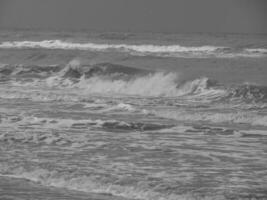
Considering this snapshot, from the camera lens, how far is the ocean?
723 cm

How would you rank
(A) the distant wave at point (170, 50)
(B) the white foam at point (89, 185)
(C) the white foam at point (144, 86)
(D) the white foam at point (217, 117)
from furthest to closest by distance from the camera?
(A) the distant wave at point (170, 50) → (C) the white foam at point (144, 86) → (D) the white foam at point (217, 117) → (B) the white foam at point (89, 185)

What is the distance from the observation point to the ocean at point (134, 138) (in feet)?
23.7

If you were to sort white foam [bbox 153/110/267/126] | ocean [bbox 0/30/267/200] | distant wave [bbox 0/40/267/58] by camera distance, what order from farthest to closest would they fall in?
distant wave [bbox 0/40/267/58], white foam [bbox 153/110/267/126], ocean [bbox 0/30/267/200]

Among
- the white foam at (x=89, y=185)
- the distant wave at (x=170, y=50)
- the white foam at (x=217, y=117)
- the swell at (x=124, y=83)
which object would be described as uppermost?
the white foam at (x=89, y=185)

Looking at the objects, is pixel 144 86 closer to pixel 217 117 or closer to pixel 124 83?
pixel 124 83

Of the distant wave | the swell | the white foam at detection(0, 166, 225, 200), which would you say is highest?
the white foam at detection(0, 166, 225, 200)

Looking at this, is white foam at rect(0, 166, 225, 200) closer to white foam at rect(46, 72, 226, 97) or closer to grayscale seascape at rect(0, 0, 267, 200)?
grayscale seascape at rect(0, 0, 267, 200)

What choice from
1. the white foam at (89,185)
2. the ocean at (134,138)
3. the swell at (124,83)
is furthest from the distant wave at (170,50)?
the white foam at (89,185)

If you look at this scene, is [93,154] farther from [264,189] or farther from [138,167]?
[264,189]

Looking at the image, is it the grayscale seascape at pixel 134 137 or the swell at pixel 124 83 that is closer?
the grayscale seascape at pixel 134 137

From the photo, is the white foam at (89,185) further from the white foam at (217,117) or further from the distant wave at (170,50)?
the distant wave at (170,50)

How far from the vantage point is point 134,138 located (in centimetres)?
1012

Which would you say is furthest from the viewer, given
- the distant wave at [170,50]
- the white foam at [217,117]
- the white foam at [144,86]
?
the distant wave at [170,50]

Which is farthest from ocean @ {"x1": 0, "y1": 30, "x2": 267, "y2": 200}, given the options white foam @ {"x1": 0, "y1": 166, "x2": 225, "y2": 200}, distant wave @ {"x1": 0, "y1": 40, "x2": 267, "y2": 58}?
distant wave @ {"x1": 0, "y1": 40, "x2": 267, "y2": 58}
